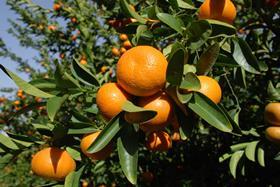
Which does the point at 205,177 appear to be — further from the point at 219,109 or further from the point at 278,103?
the point at 219,109

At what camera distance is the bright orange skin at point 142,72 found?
767 millimetres

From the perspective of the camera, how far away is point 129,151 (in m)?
0.82

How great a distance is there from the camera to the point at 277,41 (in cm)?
171

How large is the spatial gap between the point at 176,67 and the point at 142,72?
0.09m

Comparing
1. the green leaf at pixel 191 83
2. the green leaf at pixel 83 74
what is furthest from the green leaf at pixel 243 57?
the green leaf at pixel 83 74

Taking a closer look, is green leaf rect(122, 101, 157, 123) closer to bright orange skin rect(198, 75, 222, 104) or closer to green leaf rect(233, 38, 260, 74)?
bright orange skin rect(198, 75, 222, 104)

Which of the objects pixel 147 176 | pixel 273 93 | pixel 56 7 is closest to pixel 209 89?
pixel 273 93

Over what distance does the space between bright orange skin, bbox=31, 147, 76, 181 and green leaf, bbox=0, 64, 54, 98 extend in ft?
0.64

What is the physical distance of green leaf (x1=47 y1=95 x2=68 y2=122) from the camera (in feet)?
2.80

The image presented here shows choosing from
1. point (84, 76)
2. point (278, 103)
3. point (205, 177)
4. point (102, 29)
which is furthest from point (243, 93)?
point (84, 76)

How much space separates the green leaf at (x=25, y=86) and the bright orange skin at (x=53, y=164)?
0.19 meters

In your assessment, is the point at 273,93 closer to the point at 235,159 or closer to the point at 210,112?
the point at 235,159

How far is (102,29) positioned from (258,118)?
1.80 m

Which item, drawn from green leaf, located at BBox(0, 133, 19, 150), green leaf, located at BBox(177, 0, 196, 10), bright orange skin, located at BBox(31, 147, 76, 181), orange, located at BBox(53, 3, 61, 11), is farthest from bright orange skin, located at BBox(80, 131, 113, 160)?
orange, located at BBox(53, 3, 61, 11)
